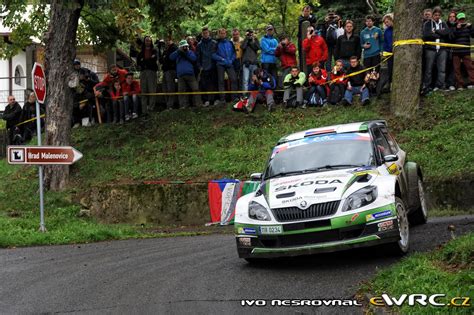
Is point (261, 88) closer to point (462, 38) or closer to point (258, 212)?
point (462, 38)

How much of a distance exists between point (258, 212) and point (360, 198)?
1.33m

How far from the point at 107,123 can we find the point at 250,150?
248 inches

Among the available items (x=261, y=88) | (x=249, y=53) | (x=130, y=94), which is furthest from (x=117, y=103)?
(x=261, y=88)

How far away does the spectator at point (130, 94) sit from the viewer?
21922 millimetres

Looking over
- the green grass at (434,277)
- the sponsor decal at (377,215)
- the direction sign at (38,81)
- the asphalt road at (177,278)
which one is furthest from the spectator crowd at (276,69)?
the green grass at (434,277)

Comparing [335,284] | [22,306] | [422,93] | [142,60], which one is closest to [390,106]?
[422,93]

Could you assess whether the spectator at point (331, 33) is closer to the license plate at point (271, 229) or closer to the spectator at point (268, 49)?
the spectator at point (268, 49)

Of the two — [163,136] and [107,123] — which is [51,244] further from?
[107,123]

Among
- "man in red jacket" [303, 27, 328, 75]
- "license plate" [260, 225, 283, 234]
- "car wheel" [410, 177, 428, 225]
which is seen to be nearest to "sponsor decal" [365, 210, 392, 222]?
"license plate" [260, 225, 283, 234]

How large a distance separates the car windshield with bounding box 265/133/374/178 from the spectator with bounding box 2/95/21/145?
15.9 m

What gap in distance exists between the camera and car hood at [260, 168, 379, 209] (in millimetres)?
8648
